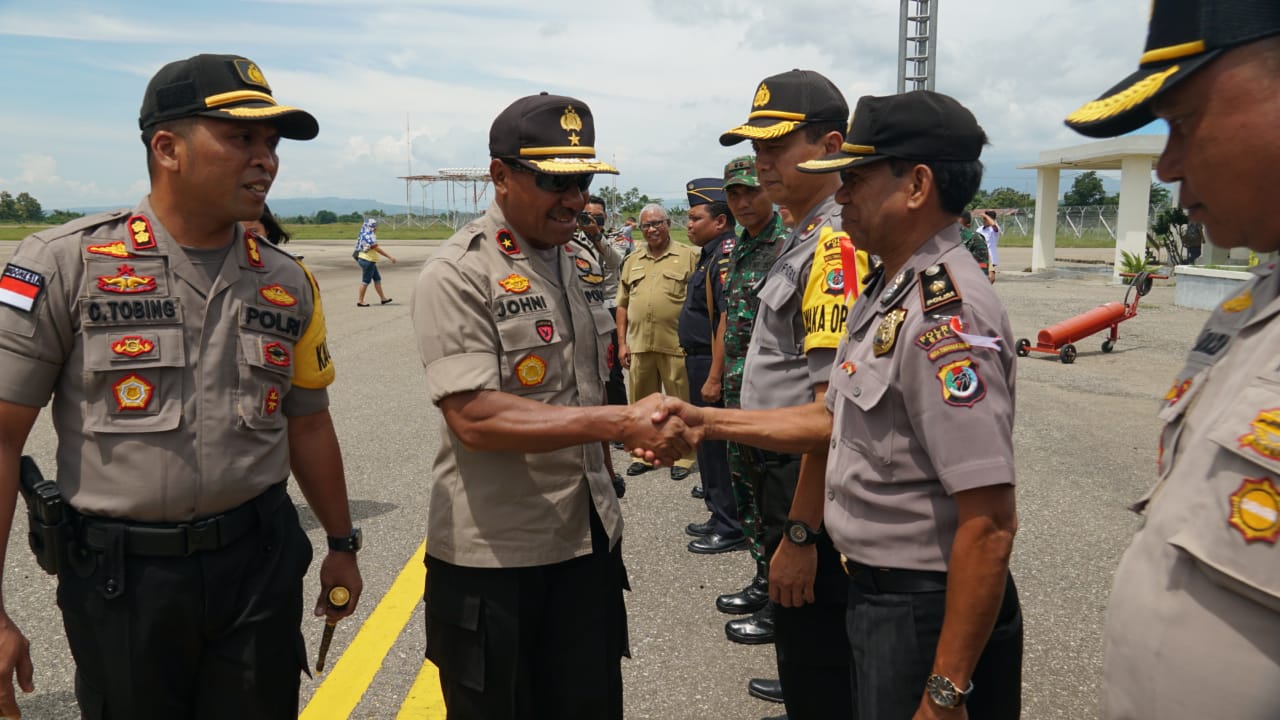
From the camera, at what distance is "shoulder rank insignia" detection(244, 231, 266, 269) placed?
8.10ft

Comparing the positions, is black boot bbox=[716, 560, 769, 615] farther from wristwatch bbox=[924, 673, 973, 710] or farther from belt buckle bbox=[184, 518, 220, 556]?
belt buckle bbox=[184, 518, 220, 556]

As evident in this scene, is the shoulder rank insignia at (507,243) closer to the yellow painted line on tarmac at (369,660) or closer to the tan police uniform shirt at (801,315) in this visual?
the tan police uniform shirt at (801,315)

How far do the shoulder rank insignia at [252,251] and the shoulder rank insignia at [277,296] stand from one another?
0.07m

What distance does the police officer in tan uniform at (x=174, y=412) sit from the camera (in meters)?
2.15

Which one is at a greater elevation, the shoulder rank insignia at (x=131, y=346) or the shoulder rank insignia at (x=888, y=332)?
the shoulder rank insignia at (x=888, y=332)

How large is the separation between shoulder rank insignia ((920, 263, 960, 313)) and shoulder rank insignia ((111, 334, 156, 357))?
194 centimetres

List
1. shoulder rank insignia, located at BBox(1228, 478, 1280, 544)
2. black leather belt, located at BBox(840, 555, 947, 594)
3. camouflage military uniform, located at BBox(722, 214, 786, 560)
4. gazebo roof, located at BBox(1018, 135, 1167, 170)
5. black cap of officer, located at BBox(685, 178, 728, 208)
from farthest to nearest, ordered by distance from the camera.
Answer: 1. gazebo roof, located at BBox(1018, 135, 1167, 170)
2. black cap of officer, located at BBox(685, 178, 728, 208)
3. camouflage military uniform, located at BBox(722, 214, 786, 560)
4. black leather belt, located at BBox(840, 555, 947, 594)
5. shoulder rank insignia, located at BBox(1228, 478, 1280, 544)

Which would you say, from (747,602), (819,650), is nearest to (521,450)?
(819,650)

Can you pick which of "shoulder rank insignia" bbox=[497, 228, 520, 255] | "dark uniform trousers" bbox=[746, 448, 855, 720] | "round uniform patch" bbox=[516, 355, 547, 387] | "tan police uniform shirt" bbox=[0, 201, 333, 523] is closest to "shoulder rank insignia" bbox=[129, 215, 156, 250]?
"tan police uniform shirt" bbox=[0, 201, 333, 523]

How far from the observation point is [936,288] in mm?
1891

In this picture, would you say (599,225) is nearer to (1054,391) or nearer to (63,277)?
(1054,391)

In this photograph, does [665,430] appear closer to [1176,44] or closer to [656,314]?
[1176,44]

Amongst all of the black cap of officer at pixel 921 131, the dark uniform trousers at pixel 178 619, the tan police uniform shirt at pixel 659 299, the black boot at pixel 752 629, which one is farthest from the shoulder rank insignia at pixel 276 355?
the tan police uniform shirt at pixel 659 299

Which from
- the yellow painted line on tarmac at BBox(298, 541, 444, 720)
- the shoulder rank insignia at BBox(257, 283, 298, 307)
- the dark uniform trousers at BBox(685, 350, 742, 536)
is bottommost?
the yellow painted line on tarmac at BBox(298, 541, 444, 720)
